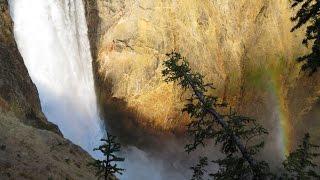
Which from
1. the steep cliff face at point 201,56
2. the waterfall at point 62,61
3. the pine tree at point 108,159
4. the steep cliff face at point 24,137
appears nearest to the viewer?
the pine tree at point 108,159

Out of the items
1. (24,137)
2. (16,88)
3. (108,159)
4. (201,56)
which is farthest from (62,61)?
(108,159)

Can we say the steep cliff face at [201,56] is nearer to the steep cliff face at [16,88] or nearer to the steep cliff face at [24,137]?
the steep cliff face at [24,137]

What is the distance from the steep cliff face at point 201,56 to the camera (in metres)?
41.5

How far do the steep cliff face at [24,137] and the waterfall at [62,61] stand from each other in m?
4.57

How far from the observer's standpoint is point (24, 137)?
22.6 meters

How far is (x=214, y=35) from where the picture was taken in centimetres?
4397

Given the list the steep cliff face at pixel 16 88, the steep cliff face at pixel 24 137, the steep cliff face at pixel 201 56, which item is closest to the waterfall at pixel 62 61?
the steep cliff face at pixel 201 56

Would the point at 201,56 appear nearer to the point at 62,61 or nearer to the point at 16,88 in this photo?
the point at 62,61

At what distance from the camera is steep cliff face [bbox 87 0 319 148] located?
41469 millimetres

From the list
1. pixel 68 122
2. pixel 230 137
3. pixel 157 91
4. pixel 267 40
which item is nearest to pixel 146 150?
→ pixel 157 91

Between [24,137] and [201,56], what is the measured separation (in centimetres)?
2327

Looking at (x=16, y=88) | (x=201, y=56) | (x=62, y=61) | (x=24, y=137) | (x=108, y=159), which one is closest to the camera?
(x=108, y=159)

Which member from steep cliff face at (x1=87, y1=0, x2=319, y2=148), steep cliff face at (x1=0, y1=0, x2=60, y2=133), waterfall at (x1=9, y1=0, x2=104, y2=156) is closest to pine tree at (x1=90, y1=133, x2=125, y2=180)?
steep cliff face at (x1=0, y1=0, x2=60, y2=133)

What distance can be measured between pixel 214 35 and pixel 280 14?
272 inches
